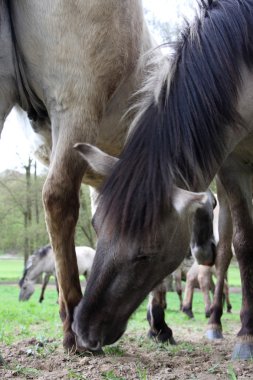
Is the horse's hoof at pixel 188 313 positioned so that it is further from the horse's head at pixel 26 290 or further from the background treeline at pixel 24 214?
the background treeline at pixel 24 214

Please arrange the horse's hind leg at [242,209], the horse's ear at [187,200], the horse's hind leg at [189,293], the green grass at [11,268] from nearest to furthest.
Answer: the horse's ear at [187,200] < the horse's hind leg at [242,209] < the horse's hind leg at [189,293] < the green grass at [11,268]

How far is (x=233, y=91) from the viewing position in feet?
11.3

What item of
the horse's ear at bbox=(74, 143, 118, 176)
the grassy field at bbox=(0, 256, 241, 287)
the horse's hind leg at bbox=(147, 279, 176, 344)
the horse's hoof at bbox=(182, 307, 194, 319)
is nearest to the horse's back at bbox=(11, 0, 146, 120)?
the horse's ear at bbox=(74, 143, 118, 176)

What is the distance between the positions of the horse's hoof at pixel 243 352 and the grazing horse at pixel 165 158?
2 centimetres

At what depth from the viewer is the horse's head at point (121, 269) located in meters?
2.94

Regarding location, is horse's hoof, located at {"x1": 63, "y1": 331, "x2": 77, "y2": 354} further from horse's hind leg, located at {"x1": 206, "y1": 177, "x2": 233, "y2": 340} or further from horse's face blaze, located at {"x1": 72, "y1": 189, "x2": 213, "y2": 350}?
horse's hind leg, located at {"x1": 206, "y1": 177, "x2": 233, "y2": 340}

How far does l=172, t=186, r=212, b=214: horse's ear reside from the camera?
282 cm

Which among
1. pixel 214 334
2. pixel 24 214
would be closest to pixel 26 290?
pixel 24 214

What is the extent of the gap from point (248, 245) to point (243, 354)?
3.14 feet

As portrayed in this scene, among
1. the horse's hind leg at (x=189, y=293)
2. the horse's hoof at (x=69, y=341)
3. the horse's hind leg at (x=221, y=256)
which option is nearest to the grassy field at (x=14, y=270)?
the horse's hind leg at (x=189, y=293)

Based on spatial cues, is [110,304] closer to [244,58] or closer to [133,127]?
[133,127]

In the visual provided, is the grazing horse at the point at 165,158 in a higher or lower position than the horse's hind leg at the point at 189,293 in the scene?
higher

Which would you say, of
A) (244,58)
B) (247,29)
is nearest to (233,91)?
(244,58)

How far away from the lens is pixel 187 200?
2.87 meters
